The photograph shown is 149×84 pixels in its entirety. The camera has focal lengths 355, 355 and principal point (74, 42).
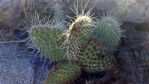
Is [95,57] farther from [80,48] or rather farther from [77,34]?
[77,34]

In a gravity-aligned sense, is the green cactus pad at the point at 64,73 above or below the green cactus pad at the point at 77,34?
below

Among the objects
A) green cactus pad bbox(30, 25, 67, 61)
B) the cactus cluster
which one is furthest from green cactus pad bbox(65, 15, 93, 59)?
green cactus pad bbox(30, 25, 67, 61)

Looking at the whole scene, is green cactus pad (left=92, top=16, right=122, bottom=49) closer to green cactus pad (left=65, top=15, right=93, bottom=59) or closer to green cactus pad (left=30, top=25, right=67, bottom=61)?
green cactus pad (left=65, top=15, right=93, bottom=59)

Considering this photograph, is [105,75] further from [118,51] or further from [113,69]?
[118,51]

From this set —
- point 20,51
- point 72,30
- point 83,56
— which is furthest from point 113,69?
point 20,51

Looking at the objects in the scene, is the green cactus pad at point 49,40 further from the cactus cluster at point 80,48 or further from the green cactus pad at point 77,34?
the green cactus pad at point 77,34

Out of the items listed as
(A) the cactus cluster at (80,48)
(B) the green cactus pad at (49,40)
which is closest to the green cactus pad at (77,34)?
(A) the cactus cluster at (80,48)

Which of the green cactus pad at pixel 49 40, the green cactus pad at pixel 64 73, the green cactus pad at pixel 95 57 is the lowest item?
the green cactus pad at pixel 64 73
